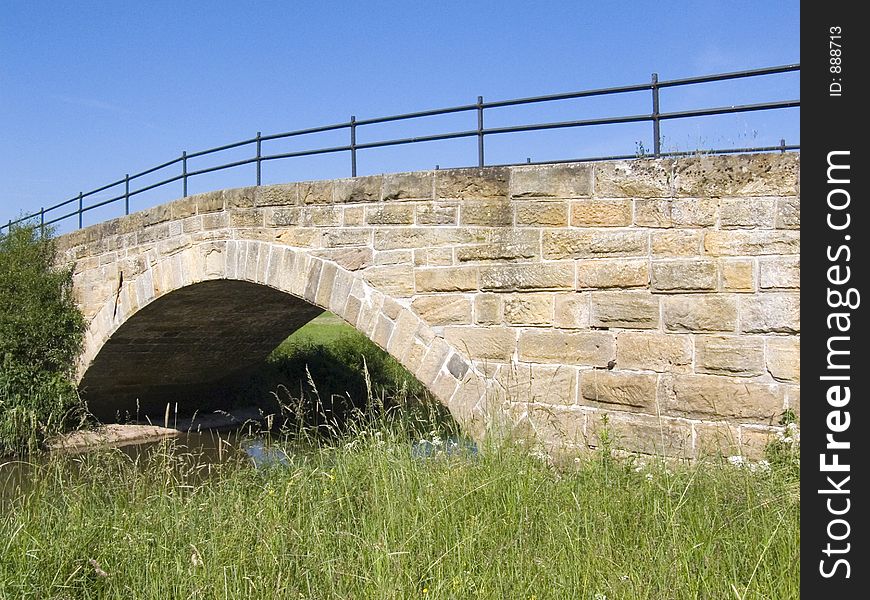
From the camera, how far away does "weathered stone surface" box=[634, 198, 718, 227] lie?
20.4 feet

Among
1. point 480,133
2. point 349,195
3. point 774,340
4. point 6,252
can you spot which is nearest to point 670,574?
point 774,340

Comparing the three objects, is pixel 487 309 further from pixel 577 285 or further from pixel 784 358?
pixel 784 358

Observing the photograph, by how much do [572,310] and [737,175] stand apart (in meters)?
1.70

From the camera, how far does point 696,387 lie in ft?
20.4

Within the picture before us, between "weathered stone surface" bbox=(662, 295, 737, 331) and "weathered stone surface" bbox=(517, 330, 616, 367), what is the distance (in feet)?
1.77

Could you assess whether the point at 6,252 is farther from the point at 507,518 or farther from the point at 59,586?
the point at 507,518

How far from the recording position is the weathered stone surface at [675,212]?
245 inches

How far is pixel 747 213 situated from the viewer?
6090mm

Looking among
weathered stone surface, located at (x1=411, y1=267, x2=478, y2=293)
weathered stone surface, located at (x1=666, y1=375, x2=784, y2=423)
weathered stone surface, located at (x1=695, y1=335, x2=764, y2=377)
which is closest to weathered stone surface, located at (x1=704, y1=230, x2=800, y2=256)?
weathered stone surface, located at (x1=695, y1=335, x2=764, y2=377)

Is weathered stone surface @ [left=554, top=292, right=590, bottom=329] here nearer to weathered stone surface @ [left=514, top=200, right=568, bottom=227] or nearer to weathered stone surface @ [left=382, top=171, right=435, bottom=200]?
weathered stone surface @ [left=514, top=200, right=568, bottom=227]

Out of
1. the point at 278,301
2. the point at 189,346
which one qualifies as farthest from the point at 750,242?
the point at 189,346
